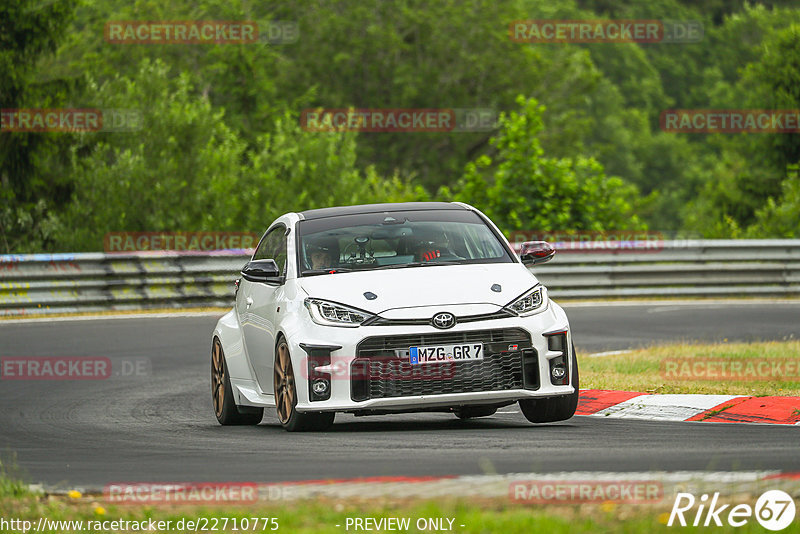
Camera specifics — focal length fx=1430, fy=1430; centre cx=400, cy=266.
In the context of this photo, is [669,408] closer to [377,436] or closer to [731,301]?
[377,436]

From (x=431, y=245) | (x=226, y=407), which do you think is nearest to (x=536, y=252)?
(x=431, y=245)

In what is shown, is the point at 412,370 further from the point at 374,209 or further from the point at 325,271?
the point at 374,209

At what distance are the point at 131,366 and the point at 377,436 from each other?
716cm

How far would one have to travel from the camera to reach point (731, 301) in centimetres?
2466

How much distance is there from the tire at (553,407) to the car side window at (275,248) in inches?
78.9

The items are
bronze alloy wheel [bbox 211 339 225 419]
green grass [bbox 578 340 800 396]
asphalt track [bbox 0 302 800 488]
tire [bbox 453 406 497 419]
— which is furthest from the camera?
green grass [bbox 578 340 800 396]

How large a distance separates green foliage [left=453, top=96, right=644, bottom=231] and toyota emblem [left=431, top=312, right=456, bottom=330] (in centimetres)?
2011

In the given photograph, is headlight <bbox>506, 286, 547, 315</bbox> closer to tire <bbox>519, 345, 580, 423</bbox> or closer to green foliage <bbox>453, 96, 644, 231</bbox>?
tire <bbox>519, 345, 580, 423</bbox>

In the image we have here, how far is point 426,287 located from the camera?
9.39 metres

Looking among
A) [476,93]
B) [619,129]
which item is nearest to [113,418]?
[476,93]

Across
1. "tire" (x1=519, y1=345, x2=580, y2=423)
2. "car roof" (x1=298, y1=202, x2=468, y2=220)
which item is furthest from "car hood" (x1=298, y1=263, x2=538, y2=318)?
"car roof" (x1=298, y1=202, x2=468, y2=220)

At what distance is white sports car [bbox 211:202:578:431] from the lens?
9.16 metres

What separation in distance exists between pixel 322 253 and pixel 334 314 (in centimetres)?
97

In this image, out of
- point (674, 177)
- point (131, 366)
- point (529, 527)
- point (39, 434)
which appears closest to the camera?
point (529, 527)
